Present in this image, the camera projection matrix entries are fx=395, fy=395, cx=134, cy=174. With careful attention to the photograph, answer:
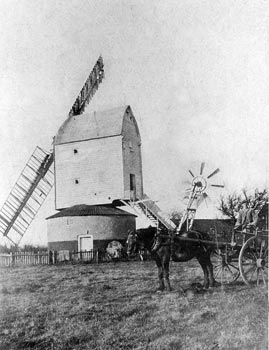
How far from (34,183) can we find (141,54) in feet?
55.8

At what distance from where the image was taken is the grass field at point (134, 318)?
6223 millimetres

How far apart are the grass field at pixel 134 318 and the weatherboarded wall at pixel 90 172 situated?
1380cm

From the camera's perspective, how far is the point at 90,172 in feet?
77.6

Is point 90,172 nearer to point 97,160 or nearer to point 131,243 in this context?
point 97,160

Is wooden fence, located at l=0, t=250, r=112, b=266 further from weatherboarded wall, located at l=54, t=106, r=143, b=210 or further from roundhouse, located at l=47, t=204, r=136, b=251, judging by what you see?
weatherboarded wall, located at l=54, t=106, r=143, b=210

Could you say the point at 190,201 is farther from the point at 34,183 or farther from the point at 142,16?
the point at 34,183

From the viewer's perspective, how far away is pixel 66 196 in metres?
24.4

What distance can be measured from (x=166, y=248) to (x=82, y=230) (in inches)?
594

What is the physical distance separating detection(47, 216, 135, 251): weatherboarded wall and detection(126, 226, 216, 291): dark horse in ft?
47.2

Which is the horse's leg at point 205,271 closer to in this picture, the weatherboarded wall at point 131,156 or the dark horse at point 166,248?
the dark horse at point 166,248

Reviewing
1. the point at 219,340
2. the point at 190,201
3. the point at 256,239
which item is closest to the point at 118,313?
the point at 219,340

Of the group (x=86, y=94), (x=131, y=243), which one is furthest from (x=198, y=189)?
(x=86, y=94)

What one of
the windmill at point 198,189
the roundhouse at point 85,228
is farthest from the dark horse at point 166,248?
the roundhouse at point 85,228

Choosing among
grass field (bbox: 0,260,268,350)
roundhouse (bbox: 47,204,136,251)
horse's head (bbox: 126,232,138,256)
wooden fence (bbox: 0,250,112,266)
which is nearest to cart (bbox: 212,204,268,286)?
grass field (bbox: 0,260,268,350)
